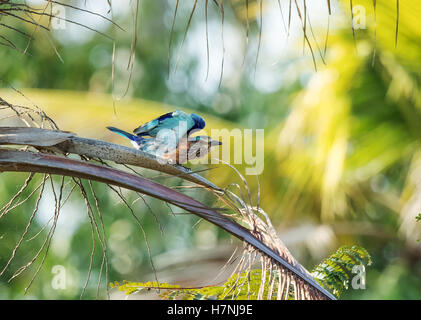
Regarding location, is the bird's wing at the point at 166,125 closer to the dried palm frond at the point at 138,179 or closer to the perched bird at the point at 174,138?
the perched bird at the point at 174,138

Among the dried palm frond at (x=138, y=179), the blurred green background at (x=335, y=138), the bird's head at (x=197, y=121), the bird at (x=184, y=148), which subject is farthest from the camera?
the blurred green background at (x=335, y=138)

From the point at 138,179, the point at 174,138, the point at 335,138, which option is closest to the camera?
the point at 138,179

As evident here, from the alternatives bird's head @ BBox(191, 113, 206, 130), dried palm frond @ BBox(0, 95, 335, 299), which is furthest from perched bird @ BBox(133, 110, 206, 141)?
dried palm frond @ BBox(0, 95, 335, 299)

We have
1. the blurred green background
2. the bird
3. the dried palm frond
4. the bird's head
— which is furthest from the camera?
the blurred green background

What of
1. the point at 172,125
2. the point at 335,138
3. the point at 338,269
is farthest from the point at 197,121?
the point at 335,138

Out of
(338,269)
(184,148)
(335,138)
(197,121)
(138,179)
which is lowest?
(338,269)

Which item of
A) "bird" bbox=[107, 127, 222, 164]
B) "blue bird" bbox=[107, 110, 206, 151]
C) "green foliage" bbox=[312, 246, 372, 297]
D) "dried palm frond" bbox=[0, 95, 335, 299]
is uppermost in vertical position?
"blue bird" bbox=[107, 110, 206, 151]

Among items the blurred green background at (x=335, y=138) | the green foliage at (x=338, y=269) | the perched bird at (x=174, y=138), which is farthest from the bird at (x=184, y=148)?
the blurred green background at (x=335, y=138)

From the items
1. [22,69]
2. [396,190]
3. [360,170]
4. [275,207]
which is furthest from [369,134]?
[22,69]

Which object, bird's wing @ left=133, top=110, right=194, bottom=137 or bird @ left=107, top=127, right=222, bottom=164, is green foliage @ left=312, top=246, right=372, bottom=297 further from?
bird's wing @ left=133, top=110, right=194, bottom=137

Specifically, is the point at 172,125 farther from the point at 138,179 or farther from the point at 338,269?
the point at 338,269

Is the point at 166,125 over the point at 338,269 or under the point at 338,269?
over
